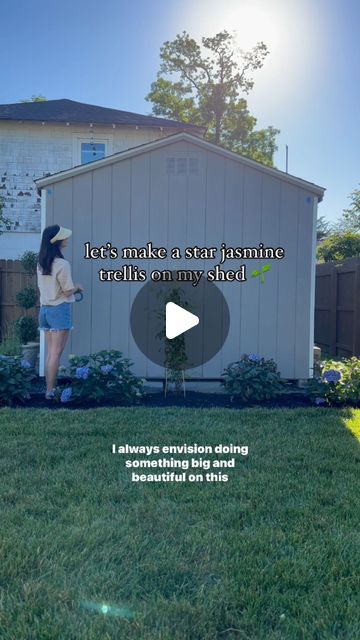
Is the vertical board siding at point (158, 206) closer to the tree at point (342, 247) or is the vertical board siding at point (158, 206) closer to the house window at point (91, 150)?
the house window at point (91, 150)

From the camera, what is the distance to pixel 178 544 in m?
2.49

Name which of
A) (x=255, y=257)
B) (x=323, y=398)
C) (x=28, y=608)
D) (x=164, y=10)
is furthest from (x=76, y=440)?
(x=164, y=10)

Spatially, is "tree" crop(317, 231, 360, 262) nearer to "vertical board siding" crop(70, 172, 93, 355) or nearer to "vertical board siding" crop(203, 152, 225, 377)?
"vertical board siding" crop(203, 152, 225, 377)

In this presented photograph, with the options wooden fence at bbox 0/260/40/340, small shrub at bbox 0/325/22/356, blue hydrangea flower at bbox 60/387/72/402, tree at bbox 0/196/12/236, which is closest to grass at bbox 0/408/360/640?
blue hydrangea flower at bbox 60/387/72/402

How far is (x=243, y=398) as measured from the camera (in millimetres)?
5586

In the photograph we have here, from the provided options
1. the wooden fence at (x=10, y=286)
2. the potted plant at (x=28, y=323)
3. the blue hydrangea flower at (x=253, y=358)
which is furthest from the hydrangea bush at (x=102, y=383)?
the wooden fence at (x=10, y=286)

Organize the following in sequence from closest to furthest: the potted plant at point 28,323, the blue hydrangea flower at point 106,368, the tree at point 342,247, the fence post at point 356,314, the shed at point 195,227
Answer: the blue hydrangea flower at point 106,368 → the shed at point 195,227 → the potted plant at point 28,323 → the fence post at point 356,314 → the tree at point 342,247

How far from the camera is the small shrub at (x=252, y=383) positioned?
18.3 ft

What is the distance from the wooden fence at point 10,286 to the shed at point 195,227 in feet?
10.9

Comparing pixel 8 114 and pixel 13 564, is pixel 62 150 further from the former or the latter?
pixel 13 564

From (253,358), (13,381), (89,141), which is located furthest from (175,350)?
(89,141)

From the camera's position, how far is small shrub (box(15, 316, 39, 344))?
25.6 feet

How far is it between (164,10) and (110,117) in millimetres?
6253

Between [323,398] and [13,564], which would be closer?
[13,564]
